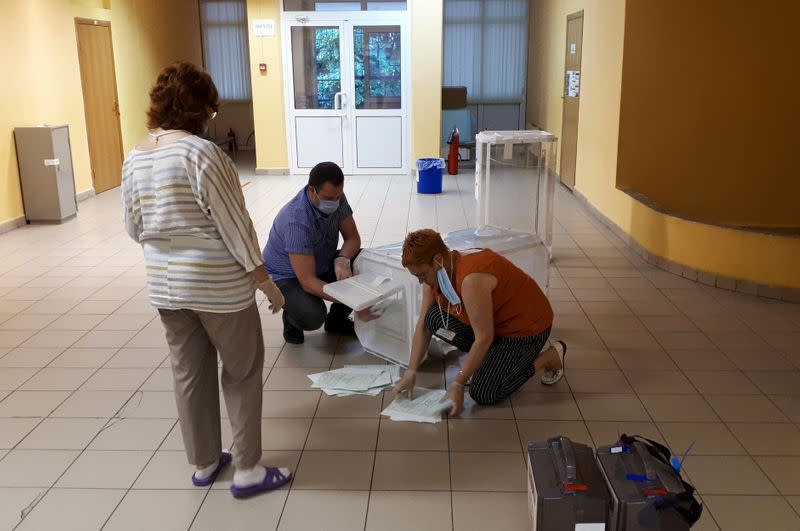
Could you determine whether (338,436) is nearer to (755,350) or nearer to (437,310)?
(437,310)

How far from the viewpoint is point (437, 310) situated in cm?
316

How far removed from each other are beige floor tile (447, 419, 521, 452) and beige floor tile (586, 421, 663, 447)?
12.7 inches

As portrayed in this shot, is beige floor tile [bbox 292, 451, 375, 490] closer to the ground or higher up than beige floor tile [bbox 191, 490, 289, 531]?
higher up

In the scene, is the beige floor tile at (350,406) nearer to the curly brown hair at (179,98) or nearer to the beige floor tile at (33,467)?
the beige floor tile at (33,467)

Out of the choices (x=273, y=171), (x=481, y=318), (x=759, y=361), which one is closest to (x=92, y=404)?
(x=481, y=318)

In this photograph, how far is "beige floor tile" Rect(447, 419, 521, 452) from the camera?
112 inches

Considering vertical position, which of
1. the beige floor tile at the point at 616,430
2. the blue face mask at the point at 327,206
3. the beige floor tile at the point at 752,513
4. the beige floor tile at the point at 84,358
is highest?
the blue face mask at the point at 327,206

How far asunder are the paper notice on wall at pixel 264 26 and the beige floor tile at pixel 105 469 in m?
7.58

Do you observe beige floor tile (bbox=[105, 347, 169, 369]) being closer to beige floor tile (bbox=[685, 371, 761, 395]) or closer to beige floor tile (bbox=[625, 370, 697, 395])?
beige floor tile (bbox=[625, 370, 697, 395])

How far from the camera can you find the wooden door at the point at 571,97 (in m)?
8.09

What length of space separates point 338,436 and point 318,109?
7.34m

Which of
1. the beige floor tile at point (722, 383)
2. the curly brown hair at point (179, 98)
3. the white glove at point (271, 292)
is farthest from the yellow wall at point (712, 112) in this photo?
the curly brown hair at point (179, 98)

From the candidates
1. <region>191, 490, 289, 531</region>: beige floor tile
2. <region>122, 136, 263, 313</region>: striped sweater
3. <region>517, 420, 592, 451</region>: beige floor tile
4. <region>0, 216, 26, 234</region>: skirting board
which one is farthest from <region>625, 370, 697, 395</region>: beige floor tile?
<region>0, 216, 26, 234</region>: skirting board

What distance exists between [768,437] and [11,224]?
644 centimetres
